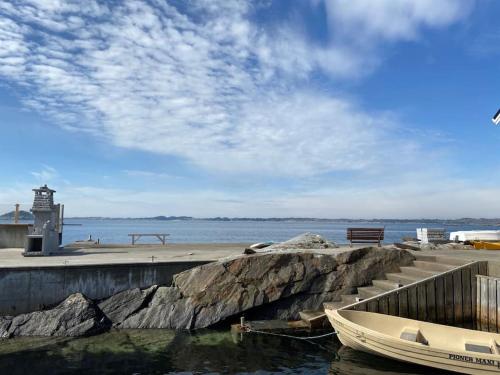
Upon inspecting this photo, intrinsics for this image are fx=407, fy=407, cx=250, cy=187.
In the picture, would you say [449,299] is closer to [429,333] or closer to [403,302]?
[403,302]

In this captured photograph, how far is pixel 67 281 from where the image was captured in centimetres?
1267

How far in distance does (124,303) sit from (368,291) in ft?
25.4

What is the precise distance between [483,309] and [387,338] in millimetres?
4498

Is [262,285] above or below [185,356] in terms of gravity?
above

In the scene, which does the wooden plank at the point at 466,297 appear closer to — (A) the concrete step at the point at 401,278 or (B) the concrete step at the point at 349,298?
(A) the concrete step at the point at 401,278

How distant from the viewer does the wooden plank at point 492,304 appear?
1142 cm

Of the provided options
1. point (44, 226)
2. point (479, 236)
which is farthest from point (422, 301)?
point (44, 226)

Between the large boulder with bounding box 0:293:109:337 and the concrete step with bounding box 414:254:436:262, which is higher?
the concrete step with bounding box 414:254:436:262

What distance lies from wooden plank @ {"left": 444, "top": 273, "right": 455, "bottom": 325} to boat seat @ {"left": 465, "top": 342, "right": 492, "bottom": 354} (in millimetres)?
3065

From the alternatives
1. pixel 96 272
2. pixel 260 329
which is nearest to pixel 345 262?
pixel 260 329

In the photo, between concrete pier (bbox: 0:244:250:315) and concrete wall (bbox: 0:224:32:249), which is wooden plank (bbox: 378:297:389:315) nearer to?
concrete pier (bbox: 0:244:250:315)

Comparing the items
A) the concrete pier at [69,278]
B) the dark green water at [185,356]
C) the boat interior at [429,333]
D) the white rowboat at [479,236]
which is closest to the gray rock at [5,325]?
the concrete pier at [69,278]

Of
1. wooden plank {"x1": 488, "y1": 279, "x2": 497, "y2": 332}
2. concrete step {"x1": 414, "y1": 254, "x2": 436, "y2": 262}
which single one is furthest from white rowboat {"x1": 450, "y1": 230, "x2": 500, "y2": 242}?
wooden plank {"x1": 488, "y1": 279, "x2": 497, "y2": 332}

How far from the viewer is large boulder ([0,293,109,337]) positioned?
455 inches
